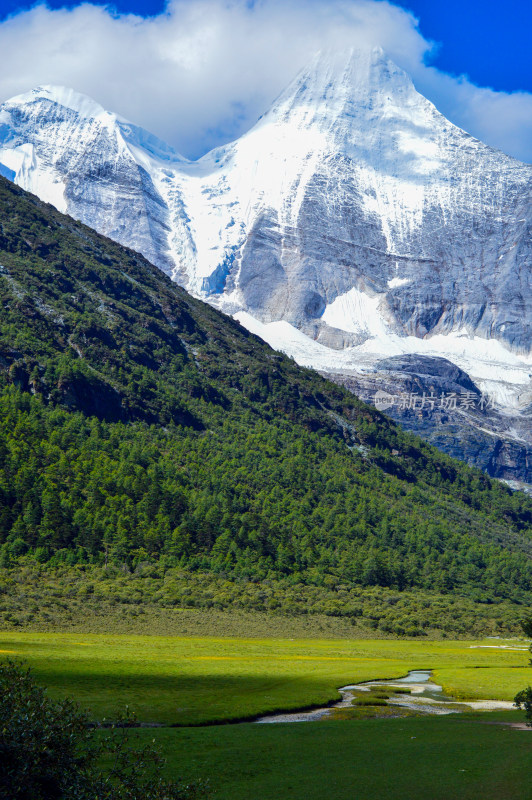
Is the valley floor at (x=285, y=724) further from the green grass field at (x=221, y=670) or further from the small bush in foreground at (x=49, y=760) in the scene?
the small bush in foreground at (x=49, y=760)

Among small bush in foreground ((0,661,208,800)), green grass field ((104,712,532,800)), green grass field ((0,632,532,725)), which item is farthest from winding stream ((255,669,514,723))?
small bush in foreground ((0,661,208,800))

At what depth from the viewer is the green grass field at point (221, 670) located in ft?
179

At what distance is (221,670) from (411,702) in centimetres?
1849

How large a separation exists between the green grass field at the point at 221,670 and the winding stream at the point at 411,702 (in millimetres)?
1053

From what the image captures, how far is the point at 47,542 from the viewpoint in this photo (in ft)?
484

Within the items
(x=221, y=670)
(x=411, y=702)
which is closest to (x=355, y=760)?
(x=411, y=702)

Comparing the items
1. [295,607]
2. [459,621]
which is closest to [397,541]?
[459,621]

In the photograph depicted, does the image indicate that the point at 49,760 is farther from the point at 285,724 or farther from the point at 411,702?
the point at 411,702

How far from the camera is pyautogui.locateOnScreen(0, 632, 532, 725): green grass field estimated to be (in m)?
A: 54.7

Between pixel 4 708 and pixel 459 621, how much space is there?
135 metres

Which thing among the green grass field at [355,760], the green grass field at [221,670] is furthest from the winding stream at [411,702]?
the green grass field at [355,760]

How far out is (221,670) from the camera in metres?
73.9

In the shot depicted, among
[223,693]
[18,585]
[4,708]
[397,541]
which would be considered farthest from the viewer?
[397,541]

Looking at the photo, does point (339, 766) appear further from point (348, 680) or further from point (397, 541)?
point (397, 541)
